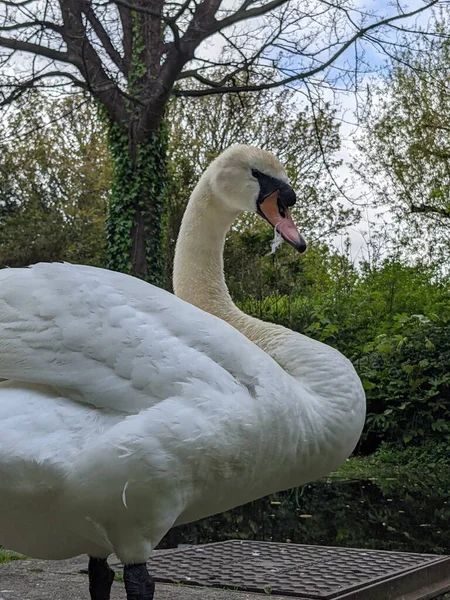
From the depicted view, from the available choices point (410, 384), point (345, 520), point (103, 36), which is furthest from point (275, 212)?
point (103, 36)

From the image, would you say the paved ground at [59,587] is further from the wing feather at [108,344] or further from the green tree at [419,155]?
the green tree at [419,155]

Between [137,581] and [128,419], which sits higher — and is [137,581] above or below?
below

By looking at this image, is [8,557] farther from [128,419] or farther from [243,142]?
[243,142]

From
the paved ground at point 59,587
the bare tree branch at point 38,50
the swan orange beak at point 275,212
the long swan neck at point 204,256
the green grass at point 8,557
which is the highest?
the bare tree branch at point 38,50

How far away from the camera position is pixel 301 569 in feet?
13.9

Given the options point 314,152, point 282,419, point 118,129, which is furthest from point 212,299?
point 314,152

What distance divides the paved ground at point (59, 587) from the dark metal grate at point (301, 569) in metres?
0.14

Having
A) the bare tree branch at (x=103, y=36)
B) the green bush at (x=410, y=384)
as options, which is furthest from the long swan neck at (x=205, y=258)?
the bare tree branch at (x=103, y=36)

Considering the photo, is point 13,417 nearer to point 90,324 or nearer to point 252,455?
point 90,324

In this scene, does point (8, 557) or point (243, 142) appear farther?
point (243, 142)

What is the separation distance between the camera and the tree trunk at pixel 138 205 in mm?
13367

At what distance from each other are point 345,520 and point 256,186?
3.48 meters

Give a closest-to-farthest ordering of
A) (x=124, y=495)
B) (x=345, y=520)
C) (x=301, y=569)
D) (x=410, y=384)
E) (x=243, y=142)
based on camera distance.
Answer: (x=124, y=495) < (x=301, y=569) < (x=345, y=520) < (x=410, y=384) < (x=243, y=142)

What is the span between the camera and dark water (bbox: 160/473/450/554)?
5.74m
